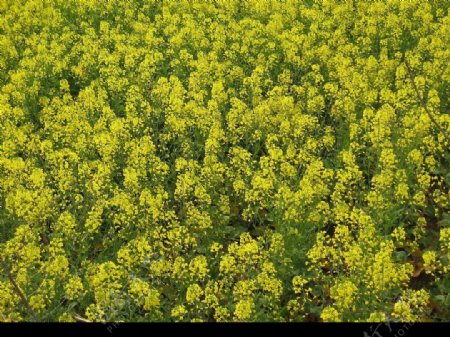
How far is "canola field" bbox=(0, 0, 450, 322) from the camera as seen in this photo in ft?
16.6

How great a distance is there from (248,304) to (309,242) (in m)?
1.36

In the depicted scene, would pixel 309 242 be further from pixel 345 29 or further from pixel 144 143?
pixel 345 29

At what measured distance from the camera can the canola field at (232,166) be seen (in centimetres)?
507

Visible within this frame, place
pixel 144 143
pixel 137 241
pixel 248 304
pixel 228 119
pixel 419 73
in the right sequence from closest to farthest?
pixel 248 304 < pixel 137 241 < pixel 144 143 < pixel 228 119 < pixel 419 73

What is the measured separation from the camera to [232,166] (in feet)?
22.2

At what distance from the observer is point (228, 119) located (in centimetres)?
734

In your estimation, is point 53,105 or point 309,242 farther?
point 53,105

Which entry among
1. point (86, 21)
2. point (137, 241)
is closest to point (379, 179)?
point (137, 241)
